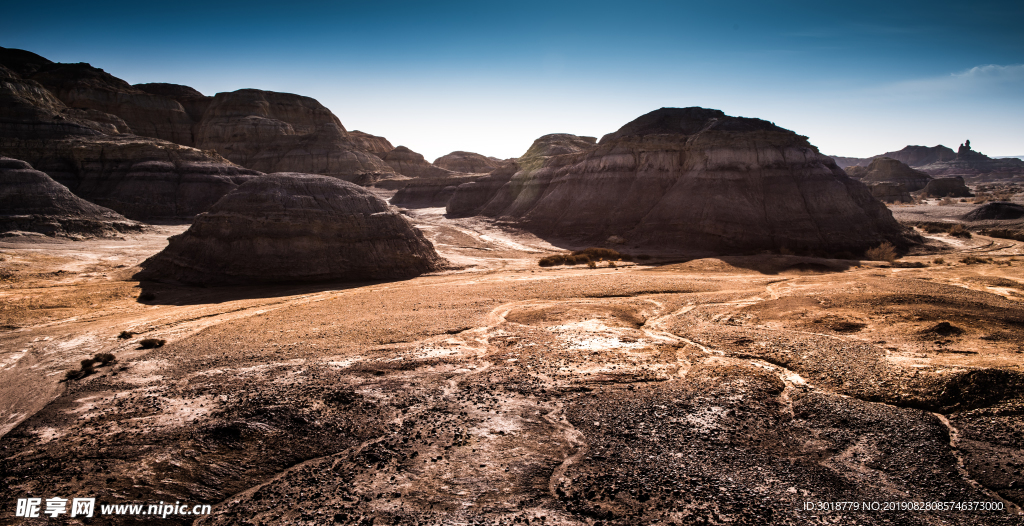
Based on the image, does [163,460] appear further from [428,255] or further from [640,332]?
[428,255]

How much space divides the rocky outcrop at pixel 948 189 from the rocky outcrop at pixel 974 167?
177 ft

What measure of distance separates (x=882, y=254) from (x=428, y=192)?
5037 cm

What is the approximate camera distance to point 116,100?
64.6m

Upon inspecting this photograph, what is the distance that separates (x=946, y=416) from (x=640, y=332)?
19.1 feet

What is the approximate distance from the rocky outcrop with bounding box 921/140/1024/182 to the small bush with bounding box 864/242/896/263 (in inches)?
4622

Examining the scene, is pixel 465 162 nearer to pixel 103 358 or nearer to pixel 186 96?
pixel 186 96

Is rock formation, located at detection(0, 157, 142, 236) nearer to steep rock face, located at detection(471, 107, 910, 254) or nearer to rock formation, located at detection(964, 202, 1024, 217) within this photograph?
steep rock face, located at detection(471, 107, 910, 254)

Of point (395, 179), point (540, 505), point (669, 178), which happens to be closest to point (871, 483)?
point (540, 505)

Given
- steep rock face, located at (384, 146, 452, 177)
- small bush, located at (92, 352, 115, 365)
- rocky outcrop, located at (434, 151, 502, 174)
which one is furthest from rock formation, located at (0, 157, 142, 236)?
rocky outcrop, located at (434, 151, 502, 174)

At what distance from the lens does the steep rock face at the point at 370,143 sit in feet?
264

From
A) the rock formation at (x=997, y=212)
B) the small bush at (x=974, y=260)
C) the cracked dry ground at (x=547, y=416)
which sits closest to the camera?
the cracked dry ground at (x=547, y=416)

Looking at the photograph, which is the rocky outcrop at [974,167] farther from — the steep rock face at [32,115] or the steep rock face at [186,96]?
the steep rock face at [32,115]

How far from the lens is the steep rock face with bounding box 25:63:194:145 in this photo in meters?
62.3

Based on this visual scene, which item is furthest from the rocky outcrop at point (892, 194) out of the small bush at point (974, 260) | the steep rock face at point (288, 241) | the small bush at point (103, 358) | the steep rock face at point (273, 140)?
the small bush at point (103, 358)
